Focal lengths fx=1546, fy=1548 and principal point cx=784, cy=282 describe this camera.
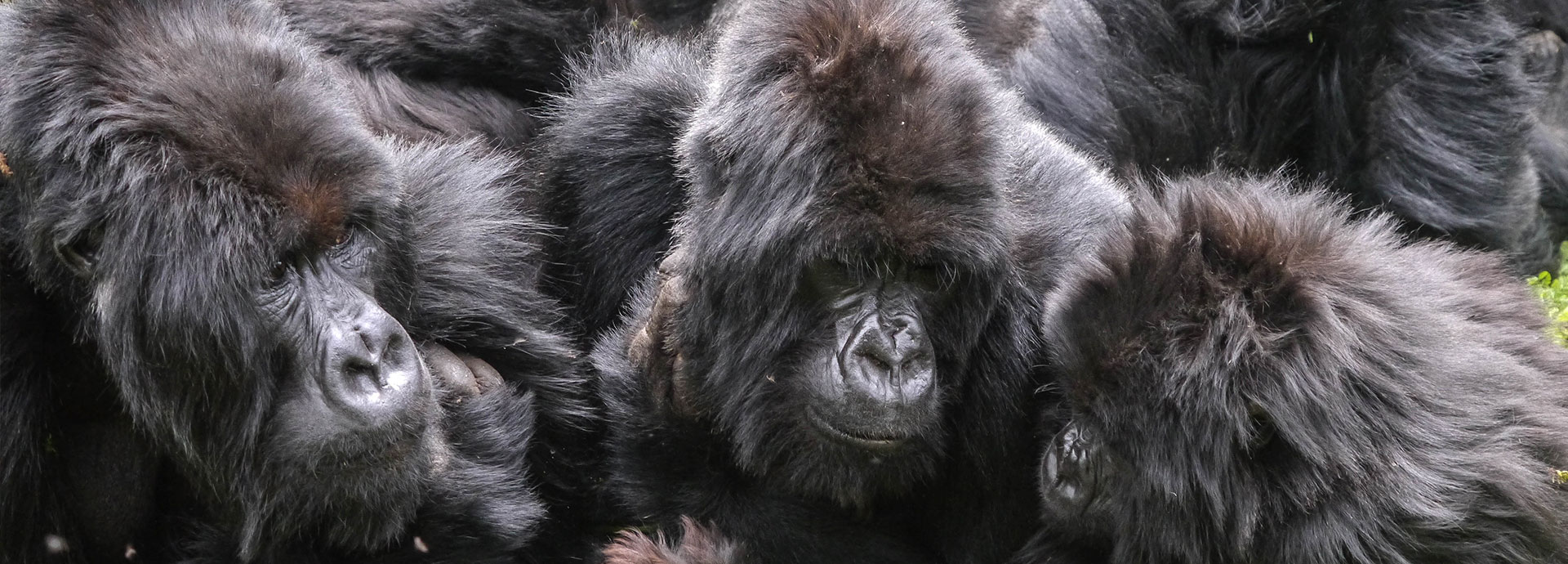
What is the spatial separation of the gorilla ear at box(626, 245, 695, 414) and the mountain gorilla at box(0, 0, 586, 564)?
→ 1.50 feet

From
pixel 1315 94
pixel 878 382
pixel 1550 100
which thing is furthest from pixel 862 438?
pixel 1550 100

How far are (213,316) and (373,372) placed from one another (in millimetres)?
352

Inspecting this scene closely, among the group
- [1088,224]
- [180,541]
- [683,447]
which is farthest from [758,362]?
[180,541]

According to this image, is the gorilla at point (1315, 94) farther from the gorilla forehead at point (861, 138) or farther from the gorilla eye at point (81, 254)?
the gorilla eye at point (81, 254)

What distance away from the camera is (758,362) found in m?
3.79

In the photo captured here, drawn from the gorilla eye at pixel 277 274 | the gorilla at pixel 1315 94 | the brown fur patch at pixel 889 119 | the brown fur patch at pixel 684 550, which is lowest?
the brown fur patch at pixel 684 550

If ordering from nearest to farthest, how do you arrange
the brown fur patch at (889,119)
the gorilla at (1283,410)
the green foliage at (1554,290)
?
the gorilla at (1283,410) < the brown fur patch at (889,119) < the green foliage at (1554,290)

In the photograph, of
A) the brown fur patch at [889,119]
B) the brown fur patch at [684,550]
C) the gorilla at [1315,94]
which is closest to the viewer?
the brown fur patch at [889,119]

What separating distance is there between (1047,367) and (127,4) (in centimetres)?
234

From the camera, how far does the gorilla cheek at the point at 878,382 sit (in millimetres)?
3539

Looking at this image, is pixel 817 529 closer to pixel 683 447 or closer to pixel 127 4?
pixel 683 447

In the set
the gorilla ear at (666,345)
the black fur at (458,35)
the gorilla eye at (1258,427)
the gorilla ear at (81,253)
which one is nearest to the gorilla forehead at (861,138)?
the gorilla ear at (666,345)

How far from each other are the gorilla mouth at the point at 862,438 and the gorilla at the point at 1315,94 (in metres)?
2.09

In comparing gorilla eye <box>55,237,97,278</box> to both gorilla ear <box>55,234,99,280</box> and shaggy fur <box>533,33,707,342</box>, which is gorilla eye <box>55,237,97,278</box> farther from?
shaggy fur <box>533,33,707,342</box>
